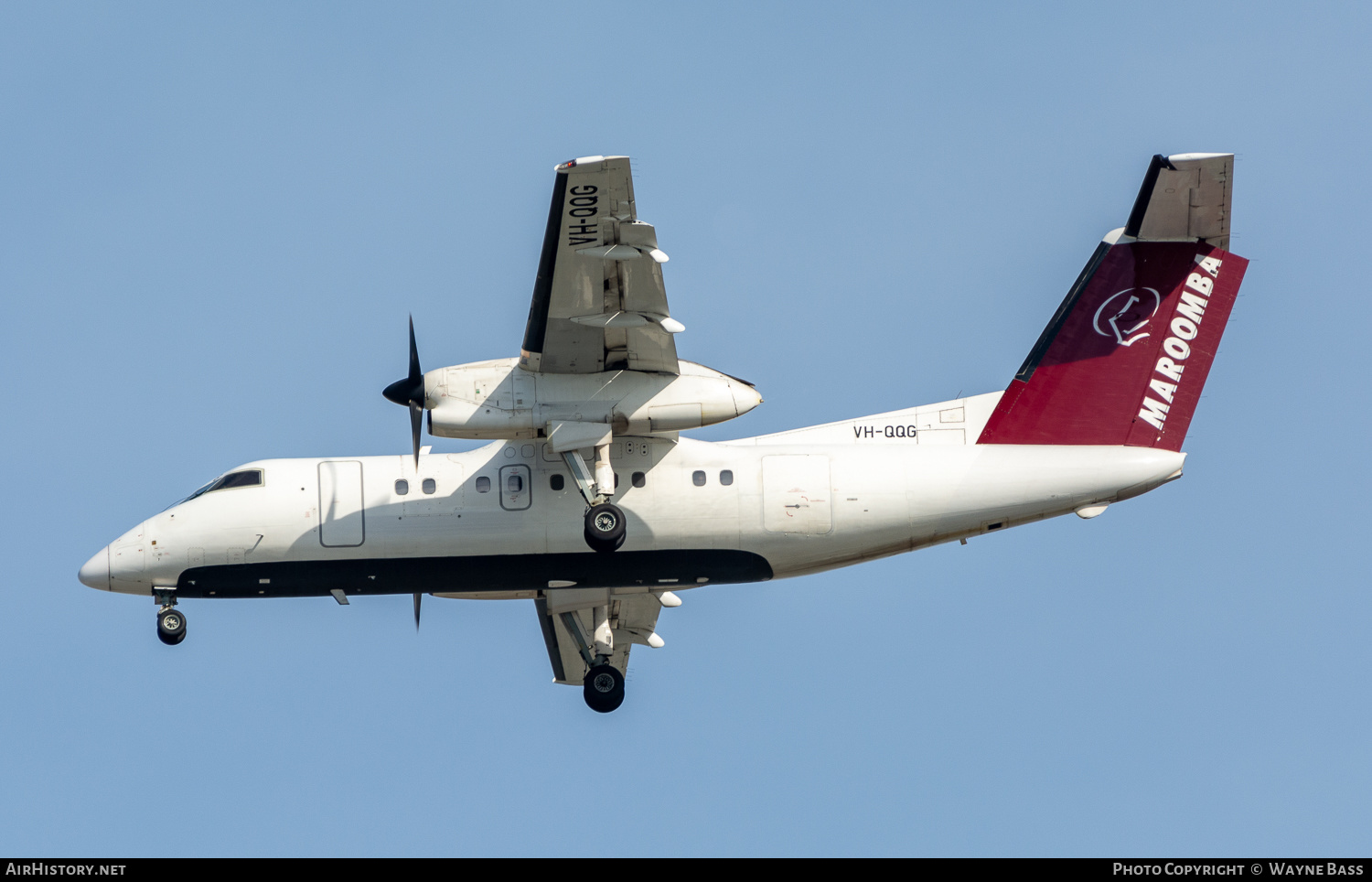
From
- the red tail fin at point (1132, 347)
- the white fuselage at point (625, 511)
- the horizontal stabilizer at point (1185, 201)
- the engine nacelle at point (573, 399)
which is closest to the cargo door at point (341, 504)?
the white fuselage at point (625, 511)

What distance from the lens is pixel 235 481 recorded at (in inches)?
856

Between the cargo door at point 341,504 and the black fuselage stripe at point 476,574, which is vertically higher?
the cargo door at point 341,504

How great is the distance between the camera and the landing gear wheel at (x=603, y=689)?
23000 millimetres

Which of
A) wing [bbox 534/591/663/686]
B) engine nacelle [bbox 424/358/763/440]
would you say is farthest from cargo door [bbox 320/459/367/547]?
wing [bbox 534/591/663/686]

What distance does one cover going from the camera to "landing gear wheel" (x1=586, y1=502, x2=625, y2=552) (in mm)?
20359

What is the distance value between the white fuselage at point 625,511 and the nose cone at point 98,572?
0.04 m

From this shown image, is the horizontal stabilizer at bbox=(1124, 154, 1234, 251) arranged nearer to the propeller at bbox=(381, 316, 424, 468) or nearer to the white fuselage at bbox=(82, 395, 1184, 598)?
→ the white fuselage at bbox=(82, 395, 1184, 598)

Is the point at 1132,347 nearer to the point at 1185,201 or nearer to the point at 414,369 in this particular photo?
the point at 1185,201

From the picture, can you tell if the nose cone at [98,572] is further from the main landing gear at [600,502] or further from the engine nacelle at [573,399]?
the main landing gear at [600,502]

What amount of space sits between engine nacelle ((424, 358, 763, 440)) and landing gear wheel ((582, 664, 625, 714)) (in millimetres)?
4267

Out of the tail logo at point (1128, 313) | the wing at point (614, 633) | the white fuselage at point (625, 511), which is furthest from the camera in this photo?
the wing at point (614, 633)

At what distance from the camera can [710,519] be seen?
21.1 metres

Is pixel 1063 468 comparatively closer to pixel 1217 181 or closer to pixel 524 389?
pixel 1217 181
